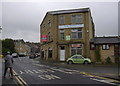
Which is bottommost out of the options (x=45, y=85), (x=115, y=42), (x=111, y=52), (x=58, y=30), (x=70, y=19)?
(x=45, y=85)

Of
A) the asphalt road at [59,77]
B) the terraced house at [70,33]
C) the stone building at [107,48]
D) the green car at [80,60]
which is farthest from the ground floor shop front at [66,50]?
the asphalt road at [59,77]

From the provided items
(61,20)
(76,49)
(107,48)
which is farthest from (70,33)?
(107,48)

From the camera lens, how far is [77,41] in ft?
93.8

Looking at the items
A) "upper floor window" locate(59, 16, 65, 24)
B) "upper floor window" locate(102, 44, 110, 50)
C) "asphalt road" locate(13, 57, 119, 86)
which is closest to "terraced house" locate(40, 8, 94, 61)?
"upper floor window" locate(59, 16, 65, 24)

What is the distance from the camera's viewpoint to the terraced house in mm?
28312

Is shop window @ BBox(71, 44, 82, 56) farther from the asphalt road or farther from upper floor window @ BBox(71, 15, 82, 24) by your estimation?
the asphalt road

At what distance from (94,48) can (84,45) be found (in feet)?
5.98

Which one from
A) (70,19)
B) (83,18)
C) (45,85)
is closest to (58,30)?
(70,19)

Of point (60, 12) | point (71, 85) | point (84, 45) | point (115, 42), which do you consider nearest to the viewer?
point (71, 85)

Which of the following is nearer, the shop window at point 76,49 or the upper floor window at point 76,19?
the shop window at point 76,49

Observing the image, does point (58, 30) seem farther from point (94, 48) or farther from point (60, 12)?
point (94, 48)

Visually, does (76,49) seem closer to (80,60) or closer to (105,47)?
(80,60)

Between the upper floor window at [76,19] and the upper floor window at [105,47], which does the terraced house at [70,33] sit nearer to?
the upper floor window at [76,19]

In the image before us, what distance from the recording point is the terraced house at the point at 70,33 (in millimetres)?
28312
